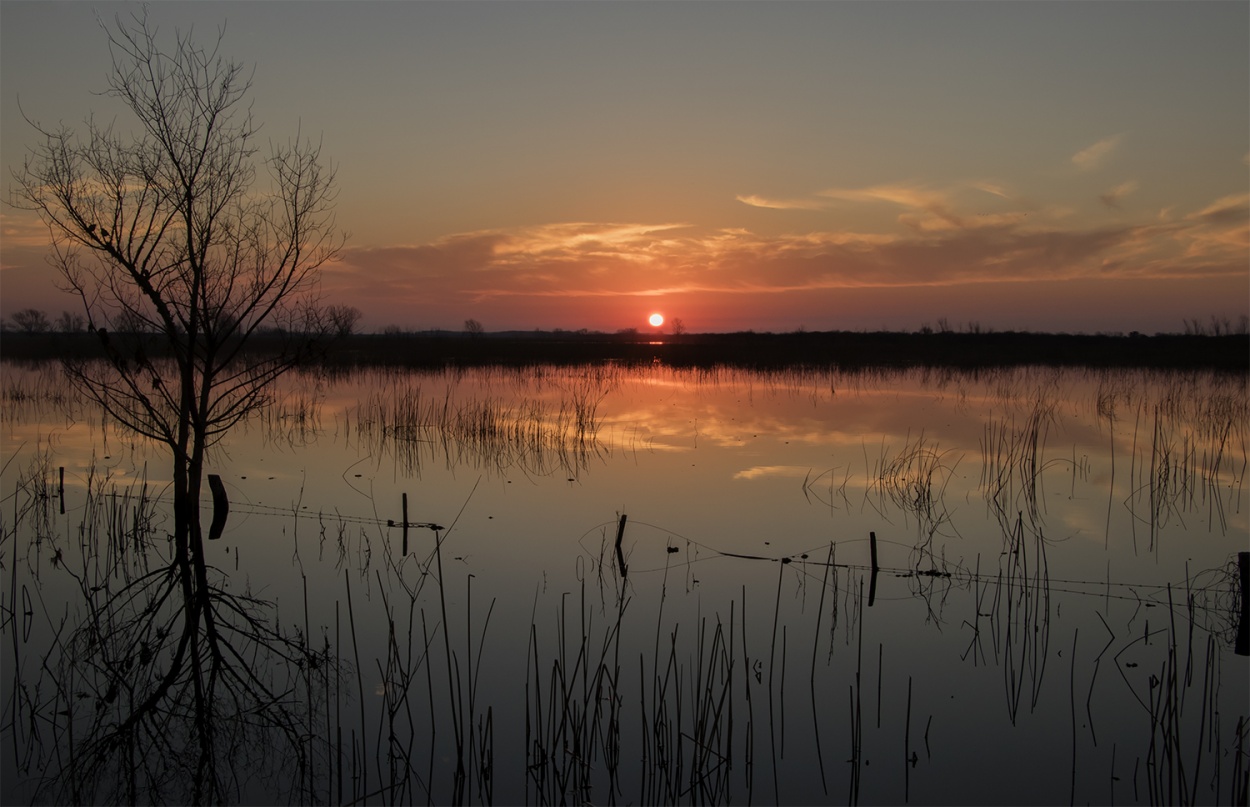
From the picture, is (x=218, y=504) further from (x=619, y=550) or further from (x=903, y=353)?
(x=903, y=353)

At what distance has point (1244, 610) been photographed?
594 centimetres

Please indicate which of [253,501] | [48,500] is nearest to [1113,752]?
[253,501]

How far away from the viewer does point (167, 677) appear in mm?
5703

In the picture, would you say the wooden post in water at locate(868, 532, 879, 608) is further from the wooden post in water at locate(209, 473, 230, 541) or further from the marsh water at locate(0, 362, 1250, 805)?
the wooden post in water at locate(209, 473, 230, 541)

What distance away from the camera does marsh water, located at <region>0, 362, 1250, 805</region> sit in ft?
14.9

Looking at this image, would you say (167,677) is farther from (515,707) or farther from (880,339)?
(880,339)

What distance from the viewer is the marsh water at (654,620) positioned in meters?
4.54

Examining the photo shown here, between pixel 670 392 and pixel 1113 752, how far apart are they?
20.2 meters

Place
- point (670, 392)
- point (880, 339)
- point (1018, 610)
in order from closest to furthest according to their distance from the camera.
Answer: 1. point (1018, 610)
2. point (670, 392)
3. point (880, 339)

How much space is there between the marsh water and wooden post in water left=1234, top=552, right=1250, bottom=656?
20 centimetres

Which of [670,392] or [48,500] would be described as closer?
[48,500]

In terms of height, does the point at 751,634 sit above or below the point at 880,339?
below

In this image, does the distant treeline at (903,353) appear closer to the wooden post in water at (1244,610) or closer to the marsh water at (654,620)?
the marsh water at (654,620)

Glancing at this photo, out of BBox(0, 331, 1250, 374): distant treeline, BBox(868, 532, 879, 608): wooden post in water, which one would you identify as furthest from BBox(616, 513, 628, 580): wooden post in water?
BBox(0, 331, 1250, 374): distant treeline
